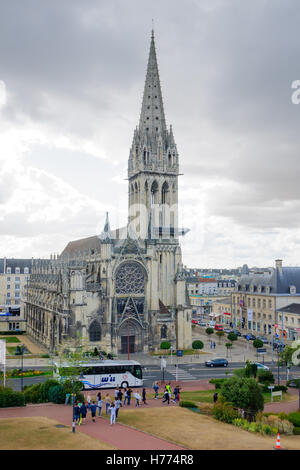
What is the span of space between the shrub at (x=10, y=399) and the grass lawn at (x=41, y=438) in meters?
6.10

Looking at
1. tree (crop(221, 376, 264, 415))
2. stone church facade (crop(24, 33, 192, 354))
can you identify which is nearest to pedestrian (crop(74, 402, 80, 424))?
tree (crop(221, 376, 264, 415))

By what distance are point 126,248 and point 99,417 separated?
4109cm

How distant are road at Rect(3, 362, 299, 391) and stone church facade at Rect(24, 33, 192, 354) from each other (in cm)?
1163

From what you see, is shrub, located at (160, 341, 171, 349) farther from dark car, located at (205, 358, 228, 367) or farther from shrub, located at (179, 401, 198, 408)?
shrub, located at (179, 401, 198, 408)

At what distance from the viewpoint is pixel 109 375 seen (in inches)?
1861

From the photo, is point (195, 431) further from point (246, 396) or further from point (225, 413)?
point (246, 396)

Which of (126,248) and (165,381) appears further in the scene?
(126,248)

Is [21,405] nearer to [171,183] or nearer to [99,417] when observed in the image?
[99,417]

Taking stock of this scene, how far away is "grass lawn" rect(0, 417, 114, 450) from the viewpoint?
2466 centimetres

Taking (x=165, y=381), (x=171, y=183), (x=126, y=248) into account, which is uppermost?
(x=171, y=183)

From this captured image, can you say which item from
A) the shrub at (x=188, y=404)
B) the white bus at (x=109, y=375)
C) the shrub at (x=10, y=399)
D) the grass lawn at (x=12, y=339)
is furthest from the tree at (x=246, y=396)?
the grass lawn at (x=12, y=339)
